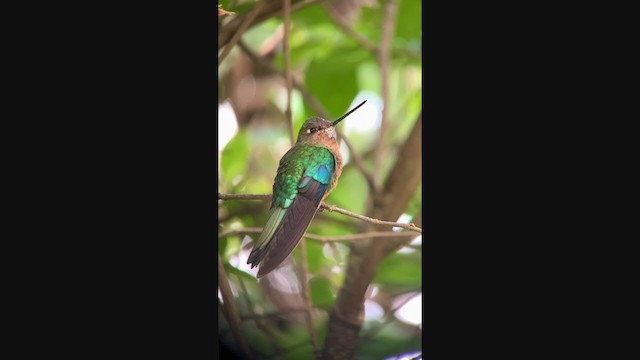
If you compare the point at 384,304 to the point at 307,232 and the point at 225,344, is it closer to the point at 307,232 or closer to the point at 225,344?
the point at 307,232

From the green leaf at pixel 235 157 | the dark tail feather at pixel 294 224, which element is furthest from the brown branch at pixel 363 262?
the green leaf at pixel 235 157

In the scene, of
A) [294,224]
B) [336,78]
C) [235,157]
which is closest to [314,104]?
[336,78]

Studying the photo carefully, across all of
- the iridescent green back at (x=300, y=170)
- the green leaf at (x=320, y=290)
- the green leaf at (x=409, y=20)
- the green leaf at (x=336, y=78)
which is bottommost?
the green leaf at (x=320, y=290)

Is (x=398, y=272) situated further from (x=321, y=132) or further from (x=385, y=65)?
(x=385, y=65)

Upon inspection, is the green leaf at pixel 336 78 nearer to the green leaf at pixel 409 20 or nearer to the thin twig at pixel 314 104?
the thin twig at pixel 314 104

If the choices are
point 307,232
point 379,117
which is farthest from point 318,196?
point 379,117

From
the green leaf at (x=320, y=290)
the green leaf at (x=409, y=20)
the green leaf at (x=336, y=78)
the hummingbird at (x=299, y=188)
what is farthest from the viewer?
the green leaf at (x=336, y=78)
